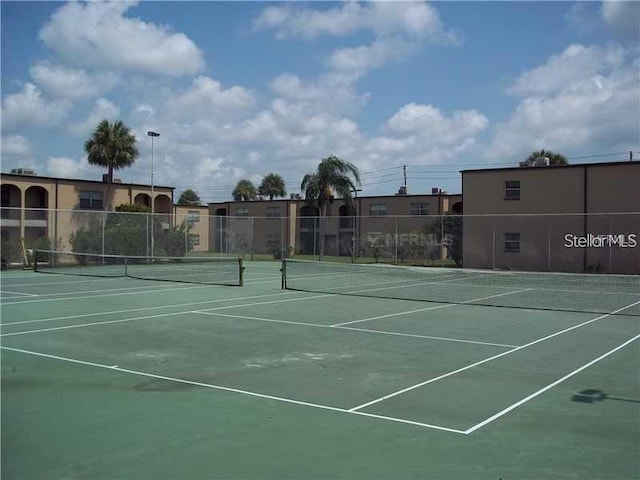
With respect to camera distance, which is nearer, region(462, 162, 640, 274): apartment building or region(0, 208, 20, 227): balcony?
region(462, 162, 640, 274): apartment building

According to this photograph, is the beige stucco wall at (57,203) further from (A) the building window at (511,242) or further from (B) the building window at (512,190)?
(B) the building window at (512,190)

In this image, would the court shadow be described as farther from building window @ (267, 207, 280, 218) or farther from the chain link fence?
building window @ (267, 207, 280, 218)

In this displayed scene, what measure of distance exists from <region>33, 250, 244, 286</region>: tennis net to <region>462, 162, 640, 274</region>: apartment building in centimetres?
1335

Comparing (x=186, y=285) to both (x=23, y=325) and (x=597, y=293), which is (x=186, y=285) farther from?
(x=597, y=293)

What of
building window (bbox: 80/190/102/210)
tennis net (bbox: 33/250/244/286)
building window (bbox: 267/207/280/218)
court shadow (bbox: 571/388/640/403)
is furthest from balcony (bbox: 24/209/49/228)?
court shadow (bbox: 571/388/640/403)

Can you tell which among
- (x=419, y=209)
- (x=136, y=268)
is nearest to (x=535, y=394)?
(x=136, y=268)

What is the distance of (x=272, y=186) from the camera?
84562mm

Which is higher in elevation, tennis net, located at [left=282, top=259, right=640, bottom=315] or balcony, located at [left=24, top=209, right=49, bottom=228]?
balcony, located at [left=24, top=209, right=49, bottom=228]

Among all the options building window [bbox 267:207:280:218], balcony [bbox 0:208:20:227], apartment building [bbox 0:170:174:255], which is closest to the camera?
apartment building [bbox 0:170:174:255]

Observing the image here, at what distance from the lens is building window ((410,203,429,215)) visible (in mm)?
50062

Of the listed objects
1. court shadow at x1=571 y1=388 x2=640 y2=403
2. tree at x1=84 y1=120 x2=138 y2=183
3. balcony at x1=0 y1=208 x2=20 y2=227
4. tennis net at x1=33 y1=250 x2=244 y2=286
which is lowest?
court shadow at x1=571 y1=388 x2=640 y2=403

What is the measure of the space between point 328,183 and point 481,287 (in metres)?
25.9

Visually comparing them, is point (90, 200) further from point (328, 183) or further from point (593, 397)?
point (593, 397)

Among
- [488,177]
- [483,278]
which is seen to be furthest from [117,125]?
[483,278]
